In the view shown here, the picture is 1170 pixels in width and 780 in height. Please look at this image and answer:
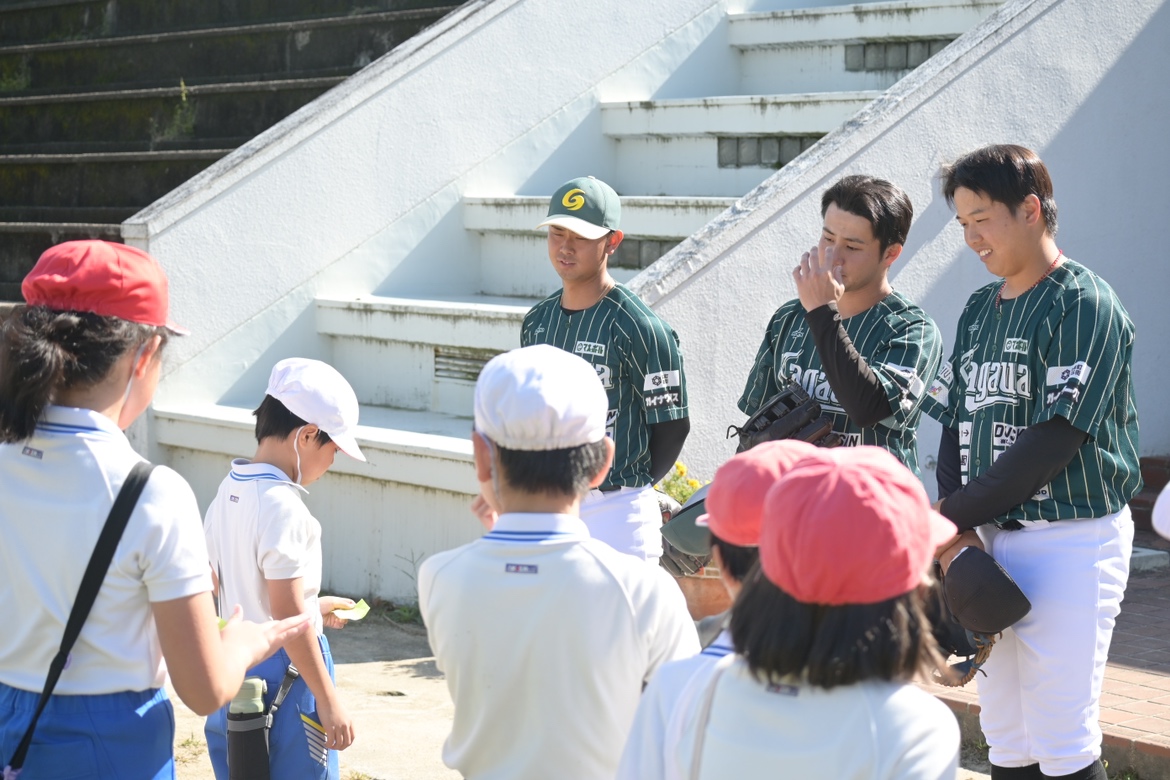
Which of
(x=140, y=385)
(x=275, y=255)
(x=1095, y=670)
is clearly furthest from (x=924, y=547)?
(x=275, y=255)

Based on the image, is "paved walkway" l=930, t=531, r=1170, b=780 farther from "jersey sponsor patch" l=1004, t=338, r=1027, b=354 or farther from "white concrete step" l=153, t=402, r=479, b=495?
"white concrete step" l=153, t=402, r=479, b=495

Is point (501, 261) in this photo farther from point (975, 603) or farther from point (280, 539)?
point (975, 603)

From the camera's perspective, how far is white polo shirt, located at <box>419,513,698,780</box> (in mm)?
2363

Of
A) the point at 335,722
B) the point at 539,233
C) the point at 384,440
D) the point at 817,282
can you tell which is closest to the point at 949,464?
the point at 817,282

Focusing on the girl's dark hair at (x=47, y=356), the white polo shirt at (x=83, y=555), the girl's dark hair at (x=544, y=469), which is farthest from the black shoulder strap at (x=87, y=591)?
the girl's dark hair at (x=544, y=469)

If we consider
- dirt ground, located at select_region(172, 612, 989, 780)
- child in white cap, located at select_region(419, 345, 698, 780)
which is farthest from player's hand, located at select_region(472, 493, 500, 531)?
dirt ground, located at select_region(172, 612, 989, 780)

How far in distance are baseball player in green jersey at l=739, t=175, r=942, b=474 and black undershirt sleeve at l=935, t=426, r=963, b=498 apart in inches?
4.4

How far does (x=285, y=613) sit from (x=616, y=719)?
1168 millimetres

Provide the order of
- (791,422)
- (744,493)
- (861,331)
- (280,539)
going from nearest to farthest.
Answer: (744,493), (280,539), (791,422), (861,331)

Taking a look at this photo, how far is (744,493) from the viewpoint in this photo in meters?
2.23

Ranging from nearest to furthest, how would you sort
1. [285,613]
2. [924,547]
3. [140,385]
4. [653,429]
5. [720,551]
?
[924,547], [720,551], [140,385], [285,613], [653,429]

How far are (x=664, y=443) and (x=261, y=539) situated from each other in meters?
1.59

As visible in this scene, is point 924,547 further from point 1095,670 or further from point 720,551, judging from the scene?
point 1095,670

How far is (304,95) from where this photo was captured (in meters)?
9.12
